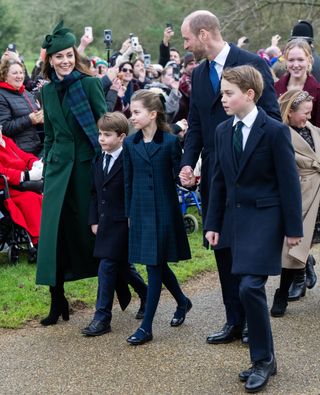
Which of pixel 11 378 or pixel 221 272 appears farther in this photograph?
pixel 221 272

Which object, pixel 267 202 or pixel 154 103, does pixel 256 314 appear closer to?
pixel 267 202

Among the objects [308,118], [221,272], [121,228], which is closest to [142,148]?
[121,228]

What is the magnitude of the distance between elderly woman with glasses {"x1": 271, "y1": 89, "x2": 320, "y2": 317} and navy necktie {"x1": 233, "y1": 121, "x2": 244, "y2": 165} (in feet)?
4.97

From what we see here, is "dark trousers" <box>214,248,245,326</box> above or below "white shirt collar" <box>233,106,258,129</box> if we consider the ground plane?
below

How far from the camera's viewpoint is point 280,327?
573 centimetres

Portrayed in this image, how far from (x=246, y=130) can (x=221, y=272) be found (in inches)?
46.1

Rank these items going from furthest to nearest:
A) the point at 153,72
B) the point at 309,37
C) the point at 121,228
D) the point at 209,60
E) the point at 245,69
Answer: the point at 153,72, the point at 309,37, the point at 121,228, the point at 209,60, the point at 245,69

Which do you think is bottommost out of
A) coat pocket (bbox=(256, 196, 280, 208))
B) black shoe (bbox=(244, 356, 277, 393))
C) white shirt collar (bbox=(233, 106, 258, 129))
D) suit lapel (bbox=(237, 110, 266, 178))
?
black shoe (bbox=(244, 356, 277, 393))

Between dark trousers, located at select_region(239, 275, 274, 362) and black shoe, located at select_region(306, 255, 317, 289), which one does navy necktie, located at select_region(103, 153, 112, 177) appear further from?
black shoe, located at select_region(306, 255, 317, 289)

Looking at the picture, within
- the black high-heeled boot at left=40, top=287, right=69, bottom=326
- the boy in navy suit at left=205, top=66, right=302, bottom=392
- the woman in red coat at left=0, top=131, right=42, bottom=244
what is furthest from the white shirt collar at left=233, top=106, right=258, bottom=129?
the woman in red coat at left=0, top=131, right=42, bottom=244

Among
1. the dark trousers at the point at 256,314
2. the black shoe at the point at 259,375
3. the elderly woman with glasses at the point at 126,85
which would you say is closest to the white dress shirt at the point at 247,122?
the dark trousers at the point at 256,314

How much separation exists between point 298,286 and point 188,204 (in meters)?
3.58

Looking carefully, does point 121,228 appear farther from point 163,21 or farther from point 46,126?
point 163,21

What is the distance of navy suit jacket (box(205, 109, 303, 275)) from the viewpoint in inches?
178
